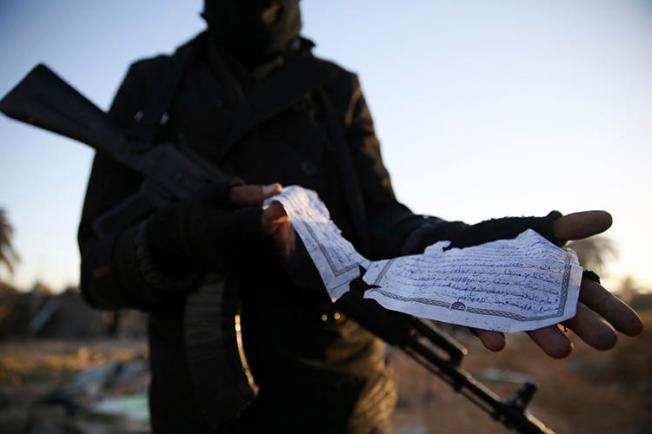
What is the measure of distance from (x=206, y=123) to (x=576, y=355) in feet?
48.8

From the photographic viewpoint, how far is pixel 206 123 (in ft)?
5.89

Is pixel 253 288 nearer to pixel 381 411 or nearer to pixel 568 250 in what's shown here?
pixel 381 411

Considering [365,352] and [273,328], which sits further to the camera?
[365,352]

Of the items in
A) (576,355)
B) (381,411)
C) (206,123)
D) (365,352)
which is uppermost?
(206,123)

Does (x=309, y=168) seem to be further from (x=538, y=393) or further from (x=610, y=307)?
(x=538, y=393)

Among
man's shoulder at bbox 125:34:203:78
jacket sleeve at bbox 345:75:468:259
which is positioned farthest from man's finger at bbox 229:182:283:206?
man's shoulder at bbox 125:34:203:78

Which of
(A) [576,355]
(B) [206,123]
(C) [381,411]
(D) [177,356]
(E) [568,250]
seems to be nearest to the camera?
(E) [568,250]

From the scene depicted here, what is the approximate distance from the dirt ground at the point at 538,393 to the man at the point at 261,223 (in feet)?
15.2

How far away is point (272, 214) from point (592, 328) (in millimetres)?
772

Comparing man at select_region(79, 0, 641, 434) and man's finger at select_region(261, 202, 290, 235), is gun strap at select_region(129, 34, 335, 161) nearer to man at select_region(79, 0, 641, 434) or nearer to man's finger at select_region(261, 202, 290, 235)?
man at select_region(79, 0, 641, 434)

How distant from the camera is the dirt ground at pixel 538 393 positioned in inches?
294

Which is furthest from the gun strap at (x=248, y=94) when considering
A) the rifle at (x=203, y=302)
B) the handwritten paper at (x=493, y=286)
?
the handwritten paper at (x=493, y=286)

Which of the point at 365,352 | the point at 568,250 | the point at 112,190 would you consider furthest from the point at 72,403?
the point at 568,250

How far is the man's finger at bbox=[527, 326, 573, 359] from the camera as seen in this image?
71 cm
